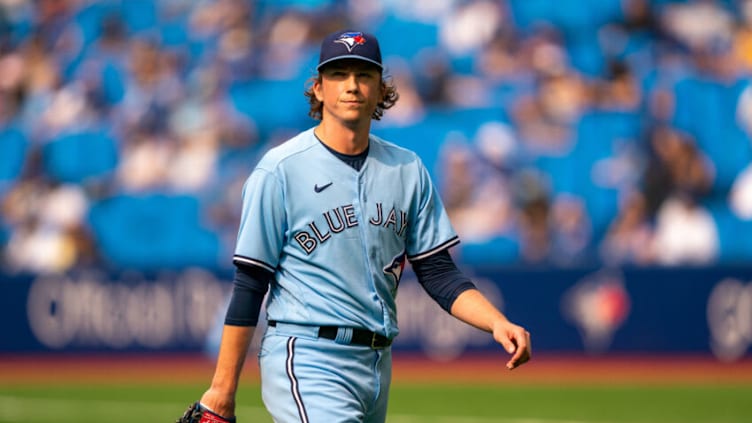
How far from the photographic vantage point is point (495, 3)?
16.8 m

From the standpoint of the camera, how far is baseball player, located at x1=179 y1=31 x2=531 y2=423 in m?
4.12

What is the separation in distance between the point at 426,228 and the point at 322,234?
0.47 meters

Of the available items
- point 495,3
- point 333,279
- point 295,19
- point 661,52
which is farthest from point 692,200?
point 333,279

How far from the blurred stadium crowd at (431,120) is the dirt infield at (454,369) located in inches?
45.5

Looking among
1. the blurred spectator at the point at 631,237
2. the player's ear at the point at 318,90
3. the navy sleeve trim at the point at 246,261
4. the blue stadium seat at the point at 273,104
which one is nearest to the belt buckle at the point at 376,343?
the navy sleeve trim at the point at 246,261

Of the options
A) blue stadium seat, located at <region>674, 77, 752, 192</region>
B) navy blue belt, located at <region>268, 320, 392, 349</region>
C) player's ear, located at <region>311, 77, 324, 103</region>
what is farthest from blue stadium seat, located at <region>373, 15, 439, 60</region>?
navy blue belt, located at <region>268, 320, 392, 349</region>

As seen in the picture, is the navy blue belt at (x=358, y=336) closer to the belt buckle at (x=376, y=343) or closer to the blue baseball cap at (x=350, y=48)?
the belt buckle at (x=376, y=343)

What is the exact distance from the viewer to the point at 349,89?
4.19m

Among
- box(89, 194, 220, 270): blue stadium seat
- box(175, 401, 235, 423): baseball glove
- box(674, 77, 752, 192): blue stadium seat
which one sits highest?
box(674, 77, 752, 192): blue stadium seat

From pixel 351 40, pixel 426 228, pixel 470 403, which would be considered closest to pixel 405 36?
pixel 470 403

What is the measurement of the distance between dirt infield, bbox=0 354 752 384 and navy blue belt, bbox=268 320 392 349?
816 cm

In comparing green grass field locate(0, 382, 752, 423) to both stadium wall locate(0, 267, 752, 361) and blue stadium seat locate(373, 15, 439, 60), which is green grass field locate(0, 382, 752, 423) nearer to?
stadium wall locate(0, 267, 752, 361)

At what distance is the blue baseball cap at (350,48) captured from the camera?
13.6ft

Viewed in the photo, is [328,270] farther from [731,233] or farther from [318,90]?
[731,233]
